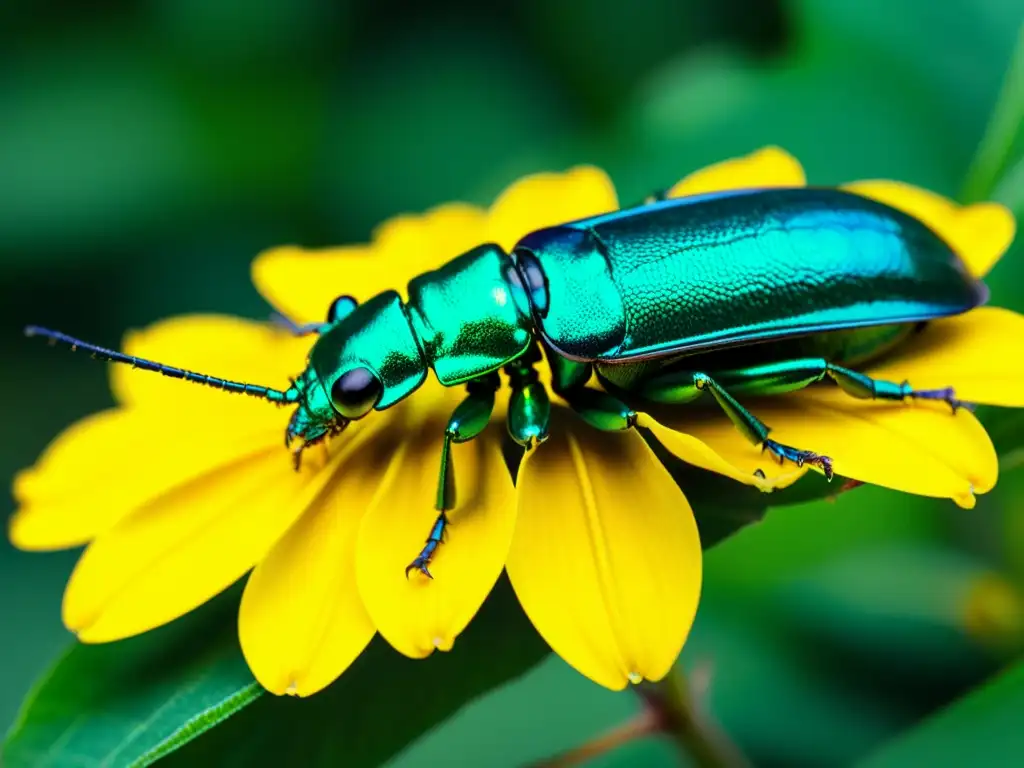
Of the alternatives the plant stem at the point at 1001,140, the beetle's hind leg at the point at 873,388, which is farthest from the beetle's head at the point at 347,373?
the plant stem at the point at 1001,140

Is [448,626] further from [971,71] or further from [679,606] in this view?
[971,71]

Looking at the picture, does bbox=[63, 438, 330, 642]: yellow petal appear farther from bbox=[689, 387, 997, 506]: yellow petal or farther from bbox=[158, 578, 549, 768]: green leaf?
bbox=[689, 387, 997, 506]: yellow petal

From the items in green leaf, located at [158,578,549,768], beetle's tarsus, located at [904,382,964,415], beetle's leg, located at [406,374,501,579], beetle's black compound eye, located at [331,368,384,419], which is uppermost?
beetle's black compound eye, located at [331,368,384,419]

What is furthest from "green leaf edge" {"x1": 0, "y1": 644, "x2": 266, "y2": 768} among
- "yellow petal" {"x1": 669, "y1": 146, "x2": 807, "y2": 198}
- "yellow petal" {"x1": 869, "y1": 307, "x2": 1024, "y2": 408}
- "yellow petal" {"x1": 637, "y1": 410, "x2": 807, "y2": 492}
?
"yellow petal" {"x1": 669, "y1": 146, "x2": 807, "y2": 198}

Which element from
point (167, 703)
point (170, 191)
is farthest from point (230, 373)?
point (170, 191)

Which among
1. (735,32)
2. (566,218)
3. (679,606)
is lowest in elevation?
(735,32)

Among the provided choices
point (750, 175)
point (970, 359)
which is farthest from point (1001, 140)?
point (970, 359)
